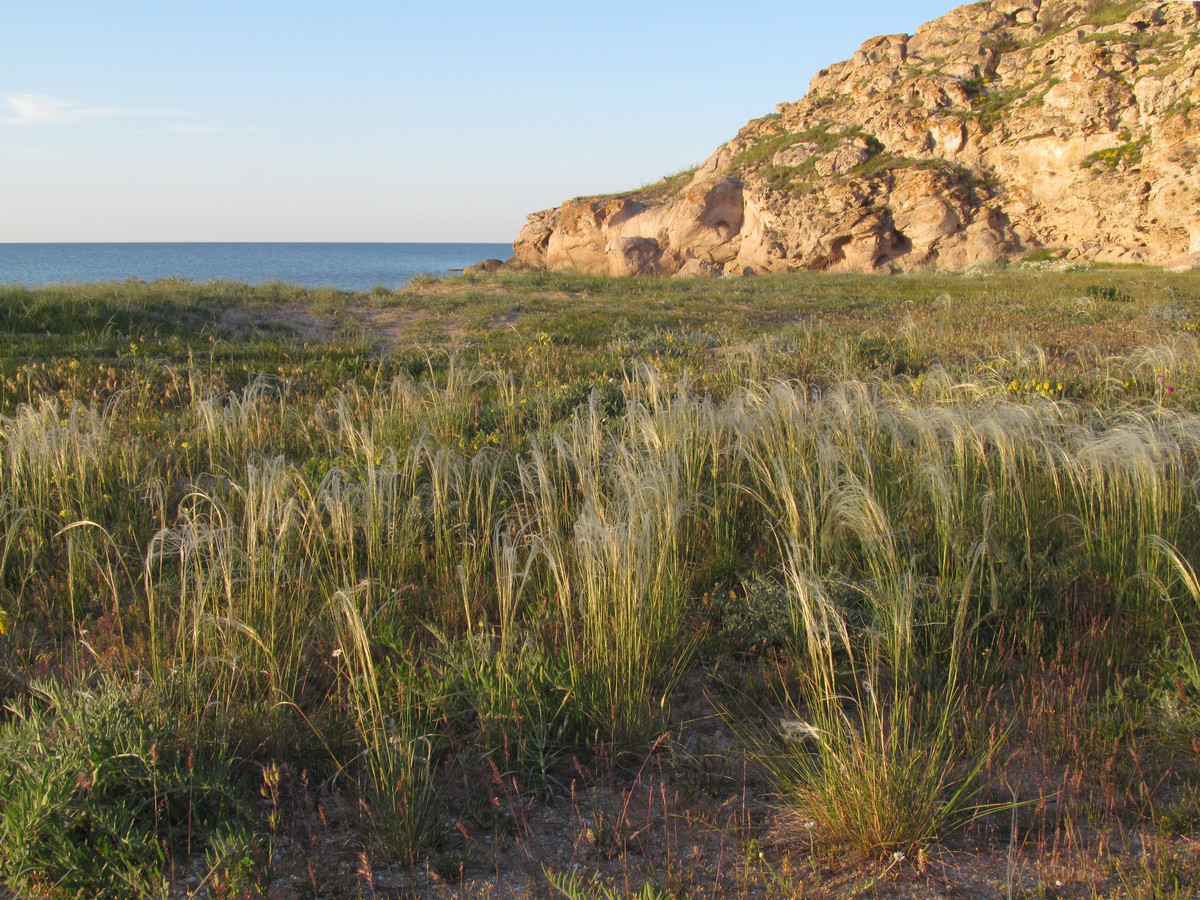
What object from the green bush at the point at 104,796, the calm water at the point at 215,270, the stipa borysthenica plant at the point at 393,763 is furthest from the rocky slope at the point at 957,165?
the green bush at the point at 104,796

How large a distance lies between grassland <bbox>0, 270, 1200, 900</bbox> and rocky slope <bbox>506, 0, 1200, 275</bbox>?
89.2 feet

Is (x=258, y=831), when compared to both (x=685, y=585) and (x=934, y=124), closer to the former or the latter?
(x=685, y=585)

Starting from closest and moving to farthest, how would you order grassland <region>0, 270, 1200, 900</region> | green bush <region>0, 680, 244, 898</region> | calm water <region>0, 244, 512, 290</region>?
1. green bush <region>0, 680, 244, 898</region>
2. grassland <region>0, 270, 1200, 900</region>
3. calm water <region>0, 244, 512, 290</region>

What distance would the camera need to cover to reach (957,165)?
1272 inches

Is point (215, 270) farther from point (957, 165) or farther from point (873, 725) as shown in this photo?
point (873, 725)

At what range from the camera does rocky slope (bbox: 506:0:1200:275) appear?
27.7 metres

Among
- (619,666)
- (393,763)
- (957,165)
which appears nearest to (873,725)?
(619,666)

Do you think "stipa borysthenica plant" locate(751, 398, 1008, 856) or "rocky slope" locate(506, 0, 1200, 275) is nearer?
"stipa borysthenica plant" locate(751, 398, 1008, 856)

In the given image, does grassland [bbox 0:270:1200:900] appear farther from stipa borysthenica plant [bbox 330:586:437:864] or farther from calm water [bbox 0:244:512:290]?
calm water [bbox 0:244:512:290]

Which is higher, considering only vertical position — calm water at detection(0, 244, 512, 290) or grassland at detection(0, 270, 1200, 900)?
calm water at detection(0, 244, 512, 290)

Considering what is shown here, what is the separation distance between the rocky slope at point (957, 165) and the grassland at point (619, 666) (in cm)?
2717

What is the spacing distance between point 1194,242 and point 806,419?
28.2 metres

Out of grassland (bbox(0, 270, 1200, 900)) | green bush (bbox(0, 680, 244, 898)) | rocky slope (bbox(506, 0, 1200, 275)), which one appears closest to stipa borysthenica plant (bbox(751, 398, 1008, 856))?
grassland (bbox(0, 270, 1200, 900))

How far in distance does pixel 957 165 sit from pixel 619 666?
35.5 meters
